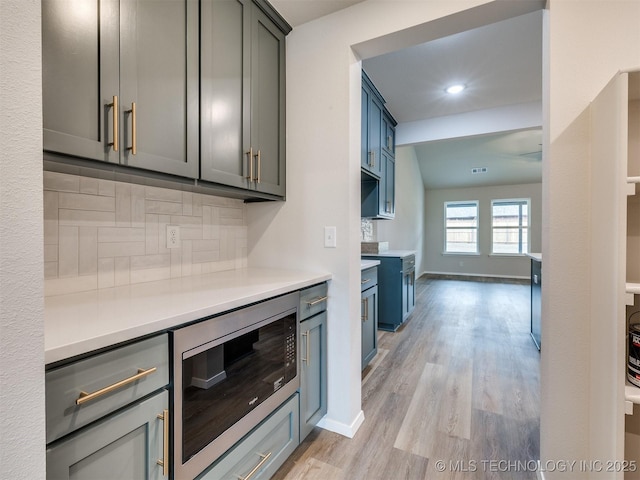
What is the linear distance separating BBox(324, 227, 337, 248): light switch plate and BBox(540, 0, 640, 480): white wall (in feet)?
3.37

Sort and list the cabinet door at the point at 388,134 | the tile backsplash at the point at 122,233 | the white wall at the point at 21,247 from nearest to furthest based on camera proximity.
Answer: the white wall at the point at 21,247
the tile backsplash at the point at 122,233
the cabinet door at the point at 388,134

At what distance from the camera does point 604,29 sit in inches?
48.0

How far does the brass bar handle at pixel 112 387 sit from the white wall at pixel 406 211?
4252 mm

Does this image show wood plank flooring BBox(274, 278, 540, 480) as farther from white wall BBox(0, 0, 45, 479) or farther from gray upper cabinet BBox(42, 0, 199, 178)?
gray upper cabinet BBox(42, 0, 199, 178)

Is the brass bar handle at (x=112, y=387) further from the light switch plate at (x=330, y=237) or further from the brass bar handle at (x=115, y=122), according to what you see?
the light switch plate at (x=330, y=237)

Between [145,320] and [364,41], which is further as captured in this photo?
[364,41]

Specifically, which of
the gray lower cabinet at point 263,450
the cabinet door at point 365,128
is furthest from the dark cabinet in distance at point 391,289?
the gray lower cabinet at point 263,450

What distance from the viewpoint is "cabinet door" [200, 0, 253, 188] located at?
141 cm

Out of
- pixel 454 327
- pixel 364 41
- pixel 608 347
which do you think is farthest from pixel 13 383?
pixel 454 327

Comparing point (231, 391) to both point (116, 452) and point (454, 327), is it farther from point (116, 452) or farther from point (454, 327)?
point (454, 327)

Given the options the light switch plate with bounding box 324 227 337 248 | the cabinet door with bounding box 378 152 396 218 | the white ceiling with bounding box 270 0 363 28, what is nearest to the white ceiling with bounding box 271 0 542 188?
the white ceiling with bounding box 270 0 363 28

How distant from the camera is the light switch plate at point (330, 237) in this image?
5.87 ft

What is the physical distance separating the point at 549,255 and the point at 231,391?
4.72 ft

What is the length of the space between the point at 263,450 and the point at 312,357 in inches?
19.6
